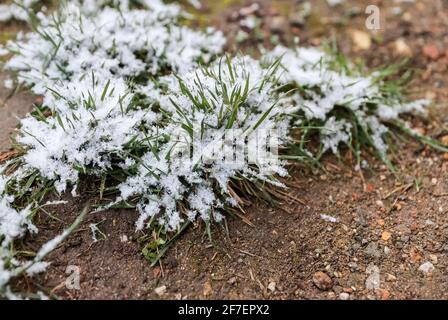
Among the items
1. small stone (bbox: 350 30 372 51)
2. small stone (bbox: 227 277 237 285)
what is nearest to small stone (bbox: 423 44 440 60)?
small stone (bbox: 350 30 372 51)

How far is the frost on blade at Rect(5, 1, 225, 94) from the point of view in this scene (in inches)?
101

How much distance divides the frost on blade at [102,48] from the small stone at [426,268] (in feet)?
5.40

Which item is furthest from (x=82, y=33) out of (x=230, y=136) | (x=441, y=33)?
(x=441, y=33)

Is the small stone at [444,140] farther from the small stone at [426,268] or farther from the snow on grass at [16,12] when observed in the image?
the snow on grass at [16,12]

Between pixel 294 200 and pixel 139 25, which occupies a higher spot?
pixel 139 25

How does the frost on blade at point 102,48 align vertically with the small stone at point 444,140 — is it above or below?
above

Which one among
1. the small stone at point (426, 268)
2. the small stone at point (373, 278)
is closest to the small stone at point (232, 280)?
the small stone at point (373, 278)

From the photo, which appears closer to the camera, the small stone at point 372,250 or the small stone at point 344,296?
the small stone at point 344,296

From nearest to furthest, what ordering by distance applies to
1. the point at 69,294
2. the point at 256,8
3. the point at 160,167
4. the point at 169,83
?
the point at 69,294 → the point at 160,167 → the point at 169,83 → the point at 256,8

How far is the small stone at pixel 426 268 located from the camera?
6.86ft

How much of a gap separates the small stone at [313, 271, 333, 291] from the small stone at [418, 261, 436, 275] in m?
0.44

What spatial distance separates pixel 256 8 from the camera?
329 centimetres
